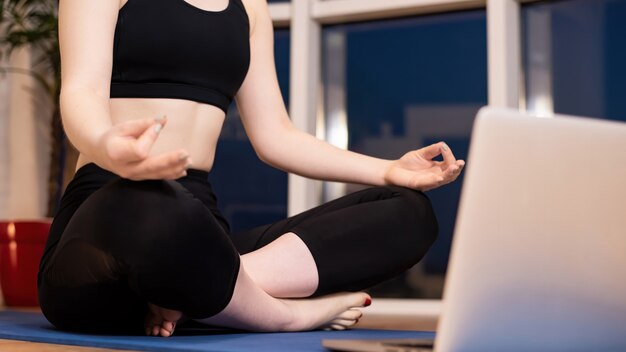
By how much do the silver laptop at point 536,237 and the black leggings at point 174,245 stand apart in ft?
1.45

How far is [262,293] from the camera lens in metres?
1.35

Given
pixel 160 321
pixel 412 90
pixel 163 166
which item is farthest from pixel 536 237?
pixel 412 90

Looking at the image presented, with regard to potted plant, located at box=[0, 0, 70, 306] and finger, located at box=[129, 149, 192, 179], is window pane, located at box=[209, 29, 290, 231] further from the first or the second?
finger, located at box=[129, 149, 192, 179]

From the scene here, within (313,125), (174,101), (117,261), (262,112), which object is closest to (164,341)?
(117,261)

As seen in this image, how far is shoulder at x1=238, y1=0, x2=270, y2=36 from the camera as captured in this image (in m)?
1.73

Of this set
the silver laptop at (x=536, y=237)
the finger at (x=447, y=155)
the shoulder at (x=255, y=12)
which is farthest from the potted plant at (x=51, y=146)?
the silver laptop at (x=536, y=237)

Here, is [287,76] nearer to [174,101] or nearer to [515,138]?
[174,101]

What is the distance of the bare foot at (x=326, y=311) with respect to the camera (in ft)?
4.78

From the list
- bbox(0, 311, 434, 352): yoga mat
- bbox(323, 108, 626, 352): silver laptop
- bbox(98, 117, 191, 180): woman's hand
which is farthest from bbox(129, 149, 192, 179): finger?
bbox(323, 108, 626, 352): silver laptop

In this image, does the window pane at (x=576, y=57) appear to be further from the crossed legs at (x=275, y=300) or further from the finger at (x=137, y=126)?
the finger at (x=137, y=126)

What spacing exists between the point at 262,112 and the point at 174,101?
320 millimetres

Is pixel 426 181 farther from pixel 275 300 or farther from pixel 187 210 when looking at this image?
pixel 187 210

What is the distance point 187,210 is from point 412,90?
7.37 ft

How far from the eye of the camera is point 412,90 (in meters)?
3.30
